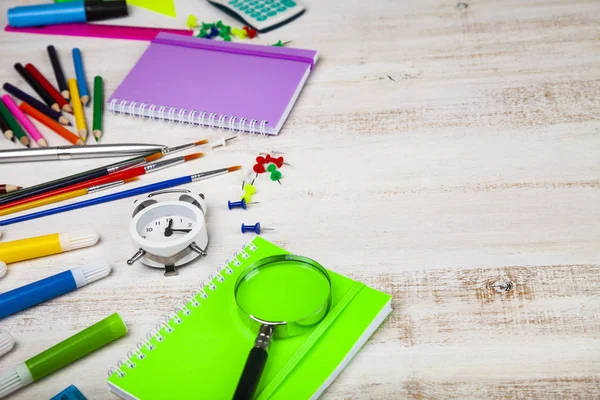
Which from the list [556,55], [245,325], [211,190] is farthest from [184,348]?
[556,55]

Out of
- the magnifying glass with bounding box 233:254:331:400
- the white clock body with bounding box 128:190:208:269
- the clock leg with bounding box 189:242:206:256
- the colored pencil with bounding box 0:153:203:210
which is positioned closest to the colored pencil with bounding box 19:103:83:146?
the colored pencil with bounding box 0:153:203:210

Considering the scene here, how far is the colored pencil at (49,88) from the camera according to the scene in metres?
1.28

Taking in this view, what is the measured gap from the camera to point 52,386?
2.76ft

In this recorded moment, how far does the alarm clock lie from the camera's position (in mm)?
964

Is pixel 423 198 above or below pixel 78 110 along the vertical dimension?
below

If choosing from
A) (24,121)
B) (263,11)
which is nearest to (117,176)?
(24,121)

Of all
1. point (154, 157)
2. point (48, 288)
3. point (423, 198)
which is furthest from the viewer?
point (154, 157)

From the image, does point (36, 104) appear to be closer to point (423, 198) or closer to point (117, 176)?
point (117, 176)

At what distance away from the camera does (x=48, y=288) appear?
94 cm

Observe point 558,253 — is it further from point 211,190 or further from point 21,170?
point 21,170

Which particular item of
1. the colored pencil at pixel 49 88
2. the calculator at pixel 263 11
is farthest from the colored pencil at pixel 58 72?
the calculator at pixel 263 11

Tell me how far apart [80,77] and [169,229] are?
0.47 meters

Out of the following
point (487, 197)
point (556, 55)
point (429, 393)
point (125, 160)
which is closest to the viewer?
point (429, 393)

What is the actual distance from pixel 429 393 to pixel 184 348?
27 centimetres
